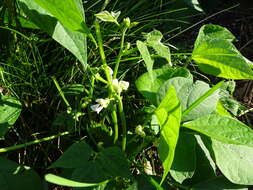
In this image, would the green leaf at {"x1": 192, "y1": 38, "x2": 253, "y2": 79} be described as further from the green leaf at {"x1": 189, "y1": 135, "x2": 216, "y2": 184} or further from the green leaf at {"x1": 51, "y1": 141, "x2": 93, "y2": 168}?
the green leaf at {"x1": 51, "y1": 141, "x2": 93, "y2": 168}

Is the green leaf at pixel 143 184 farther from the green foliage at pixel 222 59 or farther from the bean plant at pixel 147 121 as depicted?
the green foliage at pixel 222 59

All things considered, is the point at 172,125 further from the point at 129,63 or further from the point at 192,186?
the point at 129,63

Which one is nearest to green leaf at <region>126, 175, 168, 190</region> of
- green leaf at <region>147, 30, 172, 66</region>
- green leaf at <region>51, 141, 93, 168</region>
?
green leaf at <region>51, 141, 93, 168</region>

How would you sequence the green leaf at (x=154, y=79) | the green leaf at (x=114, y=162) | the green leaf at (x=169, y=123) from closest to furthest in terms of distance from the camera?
the green leaf at (x=169, y=123) < the green leaf at (x=114, y=162) < the green leaf at (x=154, y=79)

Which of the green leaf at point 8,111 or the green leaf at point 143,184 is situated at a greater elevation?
the green leaf at point 8,111

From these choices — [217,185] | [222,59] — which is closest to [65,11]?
[222,59]

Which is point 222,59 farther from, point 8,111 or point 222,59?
point 8,111

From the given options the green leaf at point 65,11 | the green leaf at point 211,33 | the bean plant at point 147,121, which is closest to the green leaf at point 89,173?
the bean plant at point 147,121

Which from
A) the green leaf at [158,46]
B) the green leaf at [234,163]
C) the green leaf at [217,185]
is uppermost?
the green leaf at [158,46]
